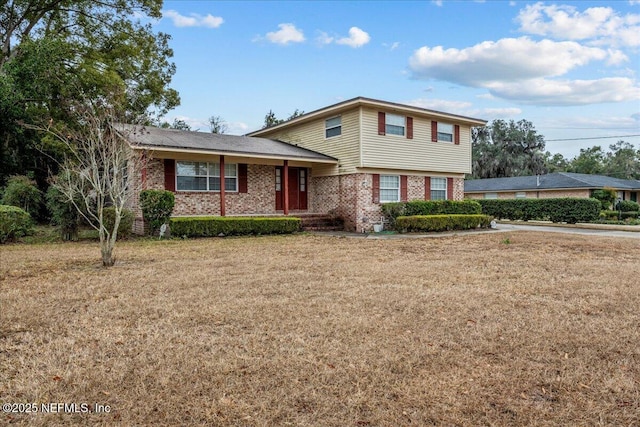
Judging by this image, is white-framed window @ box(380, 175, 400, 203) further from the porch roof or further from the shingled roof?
the shingled roof

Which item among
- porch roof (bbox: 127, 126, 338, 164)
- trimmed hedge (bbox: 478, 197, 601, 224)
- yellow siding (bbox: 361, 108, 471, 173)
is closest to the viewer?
porch roof (bbox: 127, 126, 338, 164)

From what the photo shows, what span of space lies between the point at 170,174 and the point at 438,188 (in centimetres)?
1208

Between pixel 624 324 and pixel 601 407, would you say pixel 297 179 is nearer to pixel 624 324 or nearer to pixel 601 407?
pixel 624 324

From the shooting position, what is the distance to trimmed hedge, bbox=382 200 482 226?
17.1 meters

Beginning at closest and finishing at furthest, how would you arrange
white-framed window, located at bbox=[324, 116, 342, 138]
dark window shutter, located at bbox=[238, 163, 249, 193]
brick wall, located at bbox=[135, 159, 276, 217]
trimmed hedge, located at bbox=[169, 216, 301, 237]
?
1. trimmed hedge, located at bbox=[169, 216, 301, 237]
2. brick wall, located at bbox=[135, 159, 276, 217]
3. dark window shutter, located at bbox=[238, 163, 249, 193]
4. white-framed window, located at bbox=[324, 116, 342, 138]

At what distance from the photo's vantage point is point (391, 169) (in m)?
17.8

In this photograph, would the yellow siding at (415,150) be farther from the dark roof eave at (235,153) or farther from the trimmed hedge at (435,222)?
the trimmed hedge at (435,222)

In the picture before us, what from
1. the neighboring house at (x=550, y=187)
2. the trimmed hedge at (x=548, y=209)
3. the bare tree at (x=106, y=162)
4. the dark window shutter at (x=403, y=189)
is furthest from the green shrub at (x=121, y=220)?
the neighboring house at (x=550, y=187)

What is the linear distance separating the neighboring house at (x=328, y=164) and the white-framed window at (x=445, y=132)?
0.05m

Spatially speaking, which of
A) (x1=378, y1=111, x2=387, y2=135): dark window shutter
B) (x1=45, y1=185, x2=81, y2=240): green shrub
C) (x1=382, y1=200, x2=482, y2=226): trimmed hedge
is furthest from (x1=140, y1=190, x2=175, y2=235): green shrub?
(x1=378, y1=111, x2=387, y2=135): dark window shutter

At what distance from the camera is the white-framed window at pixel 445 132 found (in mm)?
19188

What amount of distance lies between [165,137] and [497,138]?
43164 millimetres

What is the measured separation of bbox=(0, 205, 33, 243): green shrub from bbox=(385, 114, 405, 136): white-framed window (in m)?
13.2

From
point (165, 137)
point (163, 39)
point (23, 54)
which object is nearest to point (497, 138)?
point (163, 39)
